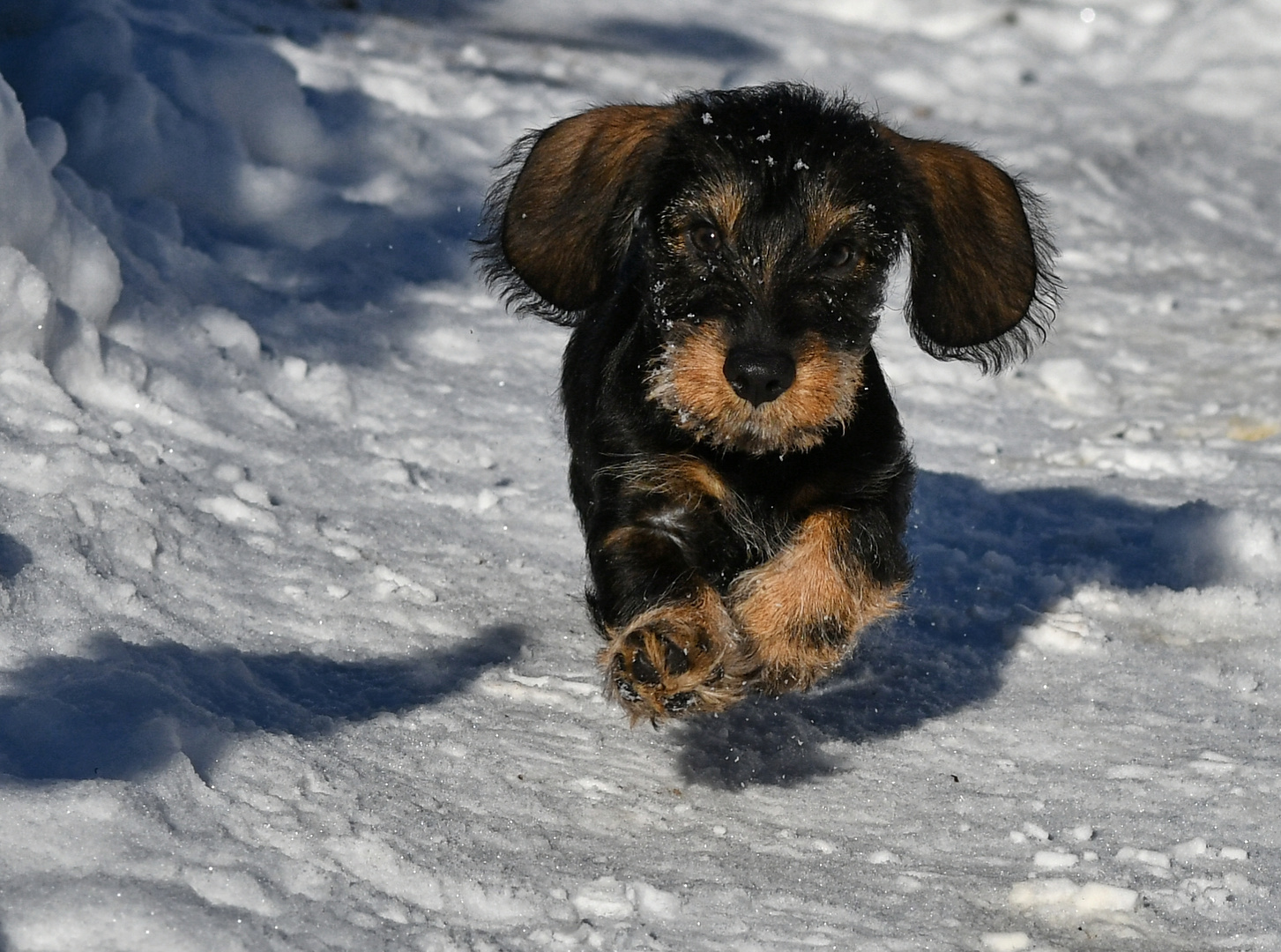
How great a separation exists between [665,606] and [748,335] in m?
0.61

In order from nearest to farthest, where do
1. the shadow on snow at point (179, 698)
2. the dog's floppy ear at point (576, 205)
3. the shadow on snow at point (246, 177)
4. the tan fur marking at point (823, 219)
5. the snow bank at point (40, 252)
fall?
1. the shadow on snow at point (179, 698)
2. the tan fur marking at point (823, 219)
3. the dog's floppy ear at point (576, 205)
4. the snow bank at point (40, 252)
5. the shadow on snow at point (246, 177)

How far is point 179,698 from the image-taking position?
332cm

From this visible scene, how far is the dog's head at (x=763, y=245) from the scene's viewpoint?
A: 345 centimetres

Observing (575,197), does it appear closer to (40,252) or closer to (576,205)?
(576,205)

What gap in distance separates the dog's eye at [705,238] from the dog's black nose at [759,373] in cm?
34

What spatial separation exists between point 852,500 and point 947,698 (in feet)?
2.60

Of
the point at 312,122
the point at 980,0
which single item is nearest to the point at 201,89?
the point at 312,122

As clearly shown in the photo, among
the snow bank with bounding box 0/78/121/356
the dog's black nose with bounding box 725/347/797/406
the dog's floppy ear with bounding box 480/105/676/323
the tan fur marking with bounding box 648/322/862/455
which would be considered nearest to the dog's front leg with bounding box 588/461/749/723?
the tan fur marking with bounding box 648/322/862/455

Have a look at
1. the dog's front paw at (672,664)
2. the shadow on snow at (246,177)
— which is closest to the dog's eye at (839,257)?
the dog's front paw at (672,664)

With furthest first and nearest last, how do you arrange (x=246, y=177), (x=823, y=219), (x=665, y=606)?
(x=246, y=177), (x=823, y=219), (x=665, y=606)

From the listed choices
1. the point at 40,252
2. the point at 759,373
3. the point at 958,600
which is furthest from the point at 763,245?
Answer: the point at 40,252

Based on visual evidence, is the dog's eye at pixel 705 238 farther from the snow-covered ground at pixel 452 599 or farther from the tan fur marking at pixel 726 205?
the snow-covered ground at pixel 452 599

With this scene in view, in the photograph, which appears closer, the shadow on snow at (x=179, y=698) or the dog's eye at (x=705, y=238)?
the shadow on snow at (x=179, y=698)

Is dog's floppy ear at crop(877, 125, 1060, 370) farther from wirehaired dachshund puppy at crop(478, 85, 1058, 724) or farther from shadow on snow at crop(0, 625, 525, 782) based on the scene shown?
shadow on snow at crop(0, 625, 525, 782)
